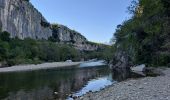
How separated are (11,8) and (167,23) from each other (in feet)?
299

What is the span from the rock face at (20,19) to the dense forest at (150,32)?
65.6 meters

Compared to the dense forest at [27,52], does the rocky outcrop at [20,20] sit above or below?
above

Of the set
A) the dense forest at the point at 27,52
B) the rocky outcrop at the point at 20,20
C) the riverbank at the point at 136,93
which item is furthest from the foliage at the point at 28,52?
the riverbank at the point at 136,93

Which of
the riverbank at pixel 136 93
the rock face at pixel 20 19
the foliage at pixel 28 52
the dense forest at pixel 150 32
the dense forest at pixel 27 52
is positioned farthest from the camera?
the rock face at pixel 20 19

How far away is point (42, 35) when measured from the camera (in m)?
189

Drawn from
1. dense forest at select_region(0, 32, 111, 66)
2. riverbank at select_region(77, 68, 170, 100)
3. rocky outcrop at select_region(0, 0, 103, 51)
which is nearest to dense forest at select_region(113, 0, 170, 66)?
riverbank at select_region(77, 68, 170, 100)

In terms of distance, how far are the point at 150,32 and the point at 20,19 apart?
3836 inches

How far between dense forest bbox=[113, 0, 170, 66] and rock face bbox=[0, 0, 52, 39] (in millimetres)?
65571

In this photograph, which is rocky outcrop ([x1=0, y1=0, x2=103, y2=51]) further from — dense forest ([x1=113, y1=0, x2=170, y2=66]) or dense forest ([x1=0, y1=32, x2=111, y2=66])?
dense forest ([x1=113, y1=0, x2=170, y2=66])

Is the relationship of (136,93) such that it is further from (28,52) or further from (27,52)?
(28,52)

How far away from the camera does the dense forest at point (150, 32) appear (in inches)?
2000

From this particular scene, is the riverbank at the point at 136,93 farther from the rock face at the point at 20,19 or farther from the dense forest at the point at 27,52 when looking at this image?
the rock face at the point at 20,19

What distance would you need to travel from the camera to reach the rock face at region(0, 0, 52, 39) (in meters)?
125

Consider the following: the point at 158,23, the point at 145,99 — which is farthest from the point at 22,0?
the point at 145,99
